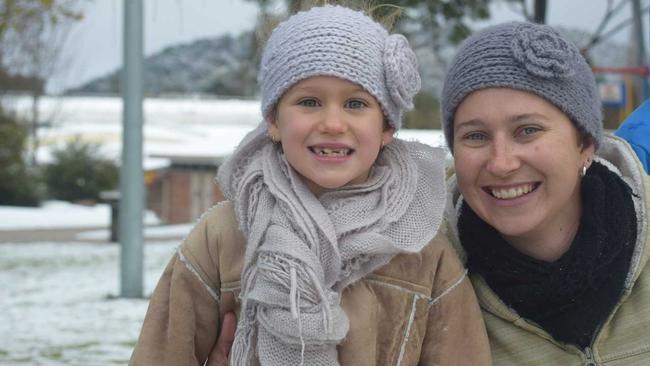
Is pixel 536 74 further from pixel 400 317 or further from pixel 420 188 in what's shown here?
pixel 400 317

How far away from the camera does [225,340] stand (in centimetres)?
250

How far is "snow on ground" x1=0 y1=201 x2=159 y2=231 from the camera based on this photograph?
19094 millimetres

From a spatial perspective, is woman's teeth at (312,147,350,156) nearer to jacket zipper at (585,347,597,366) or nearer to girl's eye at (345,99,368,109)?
girl's eye at (345,99,368,109)

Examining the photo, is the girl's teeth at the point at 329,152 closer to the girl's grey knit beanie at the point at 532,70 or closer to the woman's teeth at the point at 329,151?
the woman's teeth at the point at 329,151

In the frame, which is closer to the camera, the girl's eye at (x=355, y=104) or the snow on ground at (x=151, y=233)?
the girl's eye at (x=355, y=104)

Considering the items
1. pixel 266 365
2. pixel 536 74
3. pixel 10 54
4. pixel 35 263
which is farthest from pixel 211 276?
pixel 10 54

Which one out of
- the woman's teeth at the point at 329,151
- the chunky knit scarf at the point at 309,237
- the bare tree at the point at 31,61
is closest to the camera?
the chunky knit scarf at the point at 309,237

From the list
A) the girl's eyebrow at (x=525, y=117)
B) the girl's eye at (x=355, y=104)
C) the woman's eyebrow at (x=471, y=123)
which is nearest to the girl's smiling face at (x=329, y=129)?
the girl's eye at (x=355, y=104)

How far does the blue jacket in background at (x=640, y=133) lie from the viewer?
2.85 metres

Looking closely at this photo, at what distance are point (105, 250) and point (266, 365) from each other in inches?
477

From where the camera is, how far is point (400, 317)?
7.97 ft

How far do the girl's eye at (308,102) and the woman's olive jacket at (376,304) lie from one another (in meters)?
0.38

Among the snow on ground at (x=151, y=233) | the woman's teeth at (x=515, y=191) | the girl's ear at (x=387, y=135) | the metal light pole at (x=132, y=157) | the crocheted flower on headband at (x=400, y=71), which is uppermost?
the crocheted flower on headband at (x=400, y=71)

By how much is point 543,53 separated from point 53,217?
19.3 m
